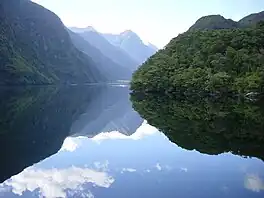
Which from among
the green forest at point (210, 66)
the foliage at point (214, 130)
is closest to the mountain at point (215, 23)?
the green forest at point (210, 66)

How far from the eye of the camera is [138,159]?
27.4 m

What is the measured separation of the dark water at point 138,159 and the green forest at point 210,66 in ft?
119

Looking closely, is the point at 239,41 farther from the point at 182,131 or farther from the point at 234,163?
the point at 234,163

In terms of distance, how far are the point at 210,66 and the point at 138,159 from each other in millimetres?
68735

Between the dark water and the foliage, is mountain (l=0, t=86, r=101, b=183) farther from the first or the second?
the foliage

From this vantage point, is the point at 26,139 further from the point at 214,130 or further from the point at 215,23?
the point at 215,23

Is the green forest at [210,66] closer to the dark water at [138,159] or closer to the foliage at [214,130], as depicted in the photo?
the foliage at [214,130]

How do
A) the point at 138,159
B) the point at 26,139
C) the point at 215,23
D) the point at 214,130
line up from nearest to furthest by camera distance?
the point at 138,159
the point at 26,139
the point at 214,130
the point at 215,23

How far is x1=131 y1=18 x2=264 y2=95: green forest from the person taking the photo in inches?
3250

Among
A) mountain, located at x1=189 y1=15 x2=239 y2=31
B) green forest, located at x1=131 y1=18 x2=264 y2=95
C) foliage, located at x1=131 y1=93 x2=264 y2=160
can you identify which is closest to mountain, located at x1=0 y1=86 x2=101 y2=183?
foliage, located at x1=131 y1=93 x2=264 y2=160

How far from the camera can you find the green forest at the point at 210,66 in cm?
8256

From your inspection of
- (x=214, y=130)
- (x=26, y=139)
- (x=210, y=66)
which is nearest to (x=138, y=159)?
(x=214, y=130)

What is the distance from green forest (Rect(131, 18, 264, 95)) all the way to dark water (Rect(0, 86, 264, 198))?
36.2 m

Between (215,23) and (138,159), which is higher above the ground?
(215,23)
